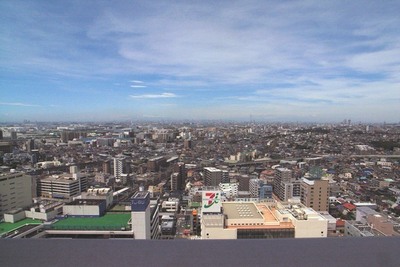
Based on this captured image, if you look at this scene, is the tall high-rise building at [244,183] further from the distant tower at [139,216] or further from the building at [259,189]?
the distant tower at [139,216]

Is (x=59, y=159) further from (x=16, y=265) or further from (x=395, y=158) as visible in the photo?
(x=395, y=158)

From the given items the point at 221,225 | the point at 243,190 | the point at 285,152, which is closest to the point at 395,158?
the point at 243,190

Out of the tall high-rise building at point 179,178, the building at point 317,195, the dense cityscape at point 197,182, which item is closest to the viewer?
the dense cityscape at point 197,182

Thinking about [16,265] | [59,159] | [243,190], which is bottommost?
[243,190]

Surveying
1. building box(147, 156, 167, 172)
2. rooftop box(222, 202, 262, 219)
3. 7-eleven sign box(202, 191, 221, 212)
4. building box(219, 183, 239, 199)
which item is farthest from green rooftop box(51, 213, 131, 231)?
building box(147, 156, 167, 172)

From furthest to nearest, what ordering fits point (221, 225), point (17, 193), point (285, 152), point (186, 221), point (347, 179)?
point (285, 152), point (347, 179), point (186, 221), point (17, 193), point (221, 225)

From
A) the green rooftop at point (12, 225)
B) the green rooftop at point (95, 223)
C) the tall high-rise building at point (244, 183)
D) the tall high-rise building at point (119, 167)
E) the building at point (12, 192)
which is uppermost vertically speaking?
the building at point (12, 192)

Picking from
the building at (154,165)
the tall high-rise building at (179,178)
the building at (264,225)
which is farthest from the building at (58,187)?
the building at (264,225)

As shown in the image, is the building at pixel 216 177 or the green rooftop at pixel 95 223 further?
the building at pixel 216 177

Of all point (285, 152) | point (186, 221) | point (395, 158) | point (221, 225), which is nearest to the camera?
point (221, 225)
